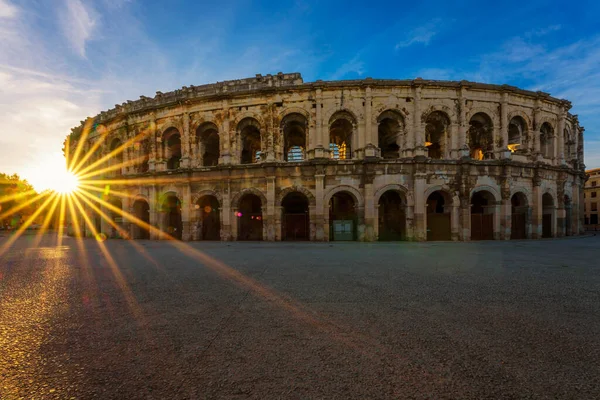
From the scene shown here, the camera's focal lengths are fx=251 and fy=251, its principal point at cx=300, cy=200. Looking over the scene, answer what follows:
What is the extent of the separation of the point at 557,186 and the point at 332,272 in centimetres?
2258

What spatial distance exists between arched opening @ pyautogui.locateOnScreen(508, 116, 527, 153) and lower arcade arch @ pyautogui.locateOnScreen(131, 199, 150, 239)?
2897 centimetres

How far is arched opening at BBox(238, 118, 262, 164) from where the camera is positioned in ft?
59.7

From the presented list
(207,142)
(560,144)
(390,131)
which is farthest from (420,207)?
(207,142)

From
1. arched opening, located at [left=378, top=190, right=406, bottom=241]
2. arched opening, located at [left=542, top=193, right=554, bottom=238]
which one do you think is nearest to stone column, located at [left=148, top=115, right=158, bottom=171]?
arched opening, located at [left=378, top=190, right=406, bottom=241]

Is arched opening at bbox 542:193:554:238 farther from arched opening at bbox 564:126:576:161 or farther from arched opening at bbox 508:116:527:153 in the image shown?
arched opening at bbox 564:126:576:161

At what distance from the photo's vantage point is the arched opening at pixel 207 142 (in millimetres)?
18828

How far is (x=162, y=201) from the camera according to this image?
1917 cm

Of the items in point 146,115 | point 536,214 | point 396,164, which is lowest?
point 536,214

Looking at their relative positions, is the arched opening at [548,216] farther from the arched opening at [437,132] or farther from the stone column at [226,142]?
the stone column at [226,142]

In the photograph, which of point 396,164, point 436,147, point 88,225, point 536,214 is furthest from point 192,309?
point 88,225

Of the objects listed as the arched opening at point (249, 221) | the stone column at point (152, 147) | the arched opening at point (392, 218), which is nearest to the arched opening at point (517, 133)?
the arched opening at point (392, 218)

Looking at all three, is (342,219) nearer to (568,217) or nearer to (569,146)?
(568,217)

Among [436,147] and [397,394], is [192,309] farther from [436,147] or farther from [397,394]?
[436,147]

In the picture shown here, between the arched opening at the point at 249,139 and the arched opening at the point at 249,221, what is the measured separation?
134 inches
